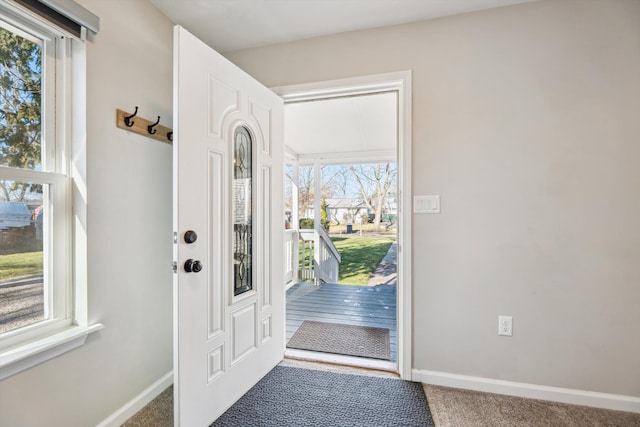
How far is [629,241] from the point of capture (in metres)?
1.70

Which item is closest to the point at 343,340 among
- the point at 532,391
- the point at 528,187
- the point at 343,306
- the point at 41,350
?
the point at 343,306

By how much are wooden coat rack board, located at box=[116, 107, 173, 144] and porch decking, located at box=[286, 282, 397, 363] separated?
6.40 feet

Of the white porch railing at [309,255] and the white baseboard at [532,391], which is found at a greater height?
the white porch railing at [309,255]

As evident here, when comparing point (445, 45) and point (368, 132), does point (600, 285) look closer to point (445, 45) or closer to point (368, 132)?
point (445, 45)

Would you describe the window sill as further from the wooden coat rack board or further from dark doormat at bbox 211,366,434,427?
the wooden coat rack board

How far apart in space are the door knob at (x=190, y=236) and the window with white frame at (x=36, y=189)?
518 mm

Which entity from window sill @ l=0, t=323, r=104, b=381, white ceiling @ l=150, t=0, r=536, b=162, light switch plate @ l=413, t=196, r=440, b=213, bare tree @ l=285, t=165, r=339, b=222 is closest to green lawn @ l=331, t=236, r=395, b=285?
bare tree @ l=285, t=165, r=339, b=222

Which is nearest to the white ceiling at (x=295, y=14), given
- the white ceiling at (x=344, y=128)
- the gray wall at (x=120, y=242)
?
the gray wall at (x=120, y=242)

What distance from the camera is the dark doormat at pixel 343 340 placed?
240cm

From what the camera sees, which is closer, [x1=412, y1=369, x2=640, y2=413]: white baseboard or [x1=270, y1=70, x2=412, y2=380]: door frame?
[x1=412, y1=369, x2=640, y2=413]: white baseboard

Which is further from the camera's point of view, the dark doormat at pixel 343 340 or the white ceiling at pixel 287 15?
the dark doormat at pixel 343 340

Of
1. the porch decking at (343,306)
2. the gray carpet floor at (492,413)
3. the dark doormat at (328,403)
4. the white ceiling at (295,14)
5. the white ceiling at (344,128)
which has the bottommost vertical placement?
the porch decking at (343,306)

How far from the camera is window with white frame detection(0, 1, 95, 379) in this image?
1208 mm

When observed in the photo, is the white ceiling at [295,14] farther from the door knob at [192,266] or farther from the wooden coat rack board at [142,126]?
the door knob at [192,266]
